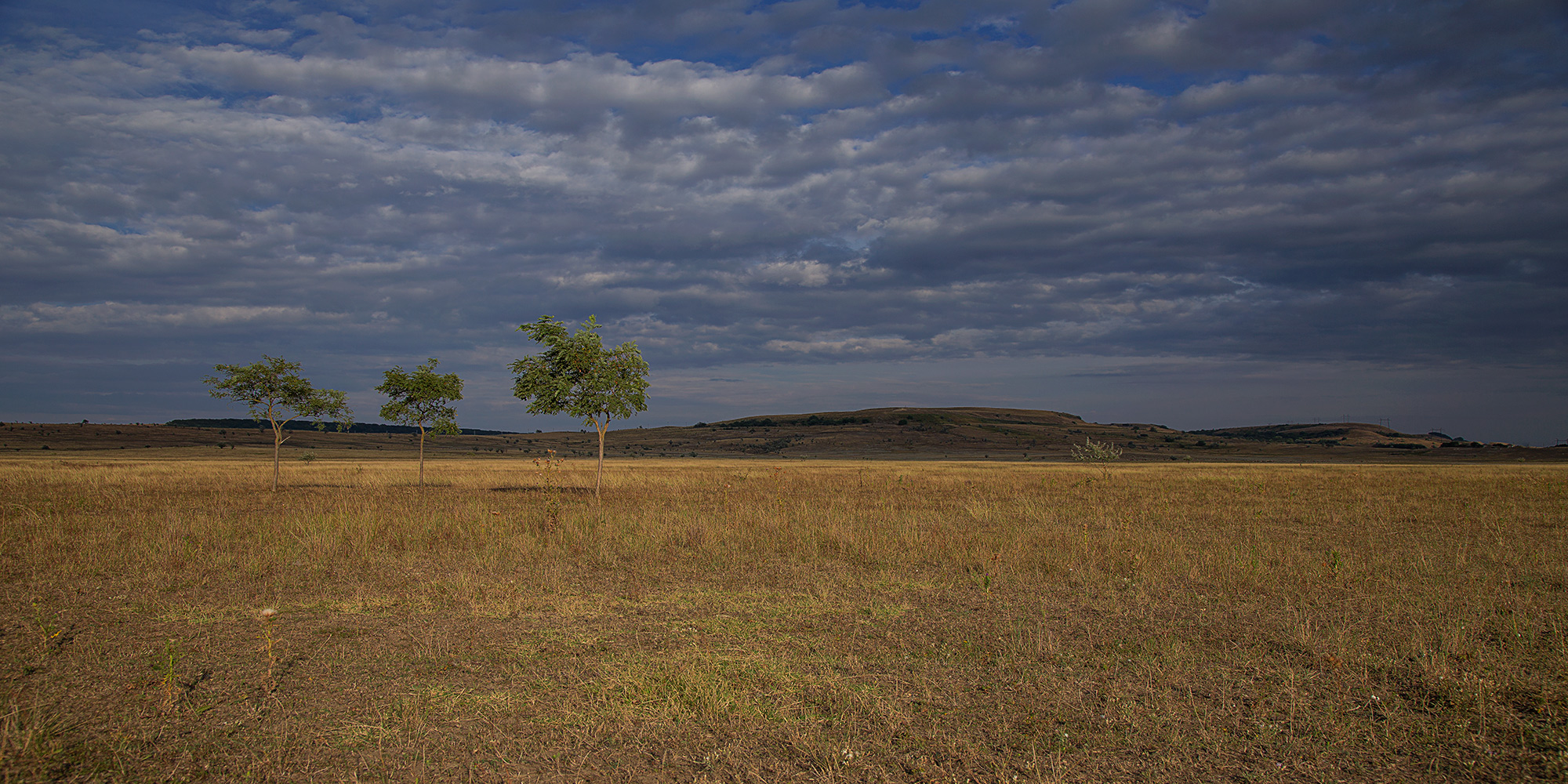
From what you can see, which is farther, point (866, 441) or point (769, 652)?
point (866, 441)

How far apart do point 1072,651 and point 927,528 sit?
8467mm

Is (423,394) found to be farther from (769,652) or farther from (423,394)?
(769,652)

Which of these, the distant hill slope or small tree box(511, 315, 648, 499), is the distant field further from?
the distant hill slope

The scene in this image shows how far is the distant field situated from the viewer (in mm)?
4660

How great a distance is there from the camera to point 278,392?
28.5 metres

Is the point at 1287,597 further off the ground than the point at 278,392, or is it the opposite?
the point at 278,392

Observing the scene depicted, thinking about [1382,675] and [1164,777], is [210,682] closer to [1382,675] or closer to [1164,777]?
[1164,777]

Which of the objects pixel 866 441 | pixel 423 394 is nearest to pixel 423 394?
pixel 423 394

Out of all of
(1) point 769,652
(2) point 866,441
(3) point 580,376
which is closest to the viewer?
(1) point 769,652

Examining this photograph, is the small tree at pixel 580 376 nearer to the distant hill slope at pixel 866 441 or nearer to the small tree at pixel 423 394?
the small tree at pixel 423 394

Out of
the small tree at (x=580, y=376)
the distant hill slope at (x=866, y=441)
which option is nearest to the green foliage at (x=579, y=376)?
the small tree at (x=580, y=376)

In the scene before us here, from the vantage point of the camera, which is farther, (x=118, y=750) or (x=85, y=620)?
(x=85, y=620)

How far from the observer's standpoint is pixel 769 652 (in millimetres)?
6750

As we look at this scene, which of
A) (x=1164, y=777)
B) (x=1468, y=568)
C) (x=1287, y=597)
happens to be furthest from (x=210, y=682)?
(x=1468, y=568)
